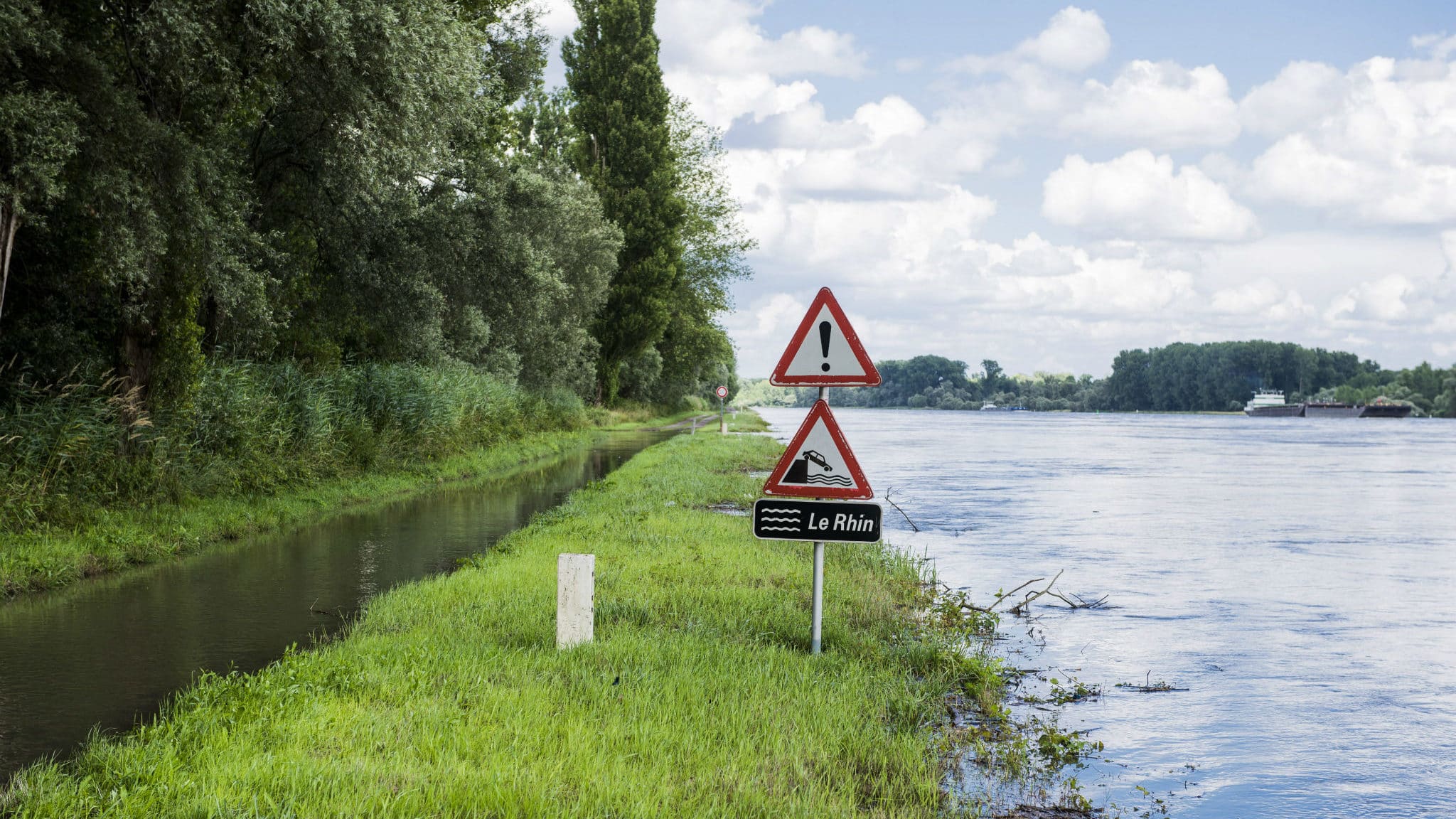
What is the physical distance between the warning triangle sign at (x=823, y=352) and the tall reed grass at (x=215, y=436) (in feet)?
28.9

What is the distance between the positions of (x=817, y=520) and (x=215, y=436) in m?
11.9

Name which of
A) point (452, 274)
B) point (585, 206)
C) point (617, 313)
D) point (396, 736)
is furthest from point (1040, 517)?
point (617, 313)

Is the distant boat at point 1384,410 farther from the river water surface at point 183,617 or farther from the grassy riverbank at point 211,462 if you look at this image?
the river water surface at point 183,617

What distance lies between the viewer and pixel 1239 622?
1211 centimetres

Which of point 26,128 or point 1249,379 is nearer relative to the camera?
point 26,128

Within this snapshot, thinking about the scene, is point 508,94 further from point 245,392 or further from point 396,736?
point 396,736

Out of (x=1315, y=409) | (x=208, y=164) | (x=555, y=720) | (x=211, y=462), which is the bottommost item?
(x=555, y=720)

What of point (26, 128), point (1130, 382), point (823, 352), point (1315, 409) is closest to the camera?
point (823, 352)

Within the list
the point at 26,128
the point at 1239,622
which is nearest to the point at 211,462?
the point at 26,128

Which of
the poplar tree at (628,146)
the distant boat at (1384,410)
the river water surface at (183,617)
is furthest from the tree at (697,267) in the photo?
the distant boat at (1384,410)

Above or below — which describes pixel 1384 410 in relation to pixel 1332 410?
above

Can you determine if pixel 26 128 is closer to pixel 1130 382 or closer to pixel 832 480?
pixel 832 480

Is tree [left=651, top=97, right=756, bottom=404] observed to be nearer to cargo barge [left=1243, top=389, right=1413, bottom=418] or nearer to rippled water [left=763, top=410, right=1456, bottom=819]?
rippled water [left=763, top=410, right=1456, bottom=819]

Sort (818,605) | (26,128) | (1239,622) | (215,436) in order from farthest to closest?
(215,436), (1239,622), (26,128), (818,605)
